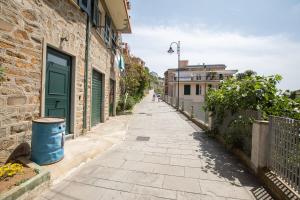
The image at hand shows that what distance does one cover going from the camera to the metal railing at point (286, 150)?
2787mm

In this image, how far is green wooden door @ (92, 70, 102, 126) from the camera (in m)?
7.94

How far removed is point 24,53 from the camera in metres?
3.65

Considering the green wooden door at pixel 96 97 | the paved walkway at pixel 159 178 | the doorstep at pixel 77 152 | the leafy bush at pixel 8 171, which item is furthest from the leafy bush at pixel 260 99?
the green wooden door at pixel 96 97

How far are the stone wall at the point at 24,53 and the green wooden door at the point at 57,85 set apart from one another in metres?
0.32

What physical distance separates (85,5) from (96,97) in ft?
12.7

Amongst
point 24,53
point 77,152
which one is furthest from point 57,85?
point 77,152

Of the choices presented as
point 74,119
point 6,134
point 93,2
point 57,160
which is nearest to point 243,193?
point 57,160

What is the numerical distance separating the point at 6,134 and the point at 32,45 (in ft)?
6.20

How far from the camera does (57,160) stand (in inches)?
143

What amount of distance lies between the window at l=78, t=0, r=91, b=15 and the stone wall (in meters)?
0.71

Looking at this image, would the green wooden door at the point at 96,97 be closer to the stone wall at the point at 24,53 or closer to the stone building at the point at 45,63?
the stone building at the point at 45,63

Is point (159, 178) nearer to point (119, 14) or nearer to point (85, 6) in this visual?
point (85, 6)

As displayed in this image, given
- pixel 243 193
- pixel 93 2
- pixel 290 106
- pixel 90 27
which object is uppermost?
pixel 93 2

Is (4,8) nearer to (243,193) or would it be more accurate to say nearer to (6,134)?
(6,134)
